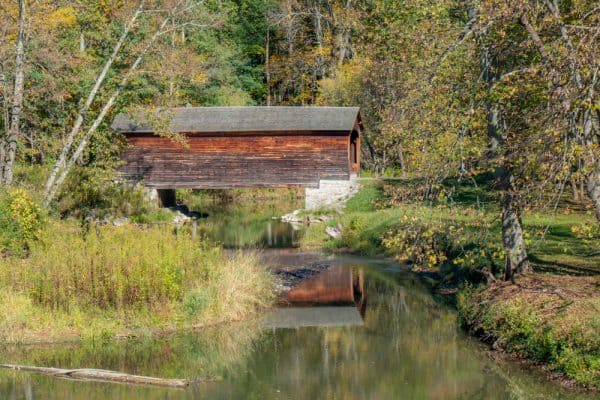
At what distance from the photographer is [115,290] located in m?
15.4

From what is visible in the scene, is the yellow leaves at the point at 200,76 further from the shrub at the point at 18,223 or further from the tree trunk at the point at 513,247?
the tree trunk at the point at 513,247

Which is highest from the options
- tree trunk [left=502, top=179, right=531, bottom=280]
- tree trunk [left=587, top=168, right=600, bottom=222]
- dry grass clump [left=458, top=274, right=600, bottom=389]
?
tree trunk [left=587, top=168, right=600, bottom=222]

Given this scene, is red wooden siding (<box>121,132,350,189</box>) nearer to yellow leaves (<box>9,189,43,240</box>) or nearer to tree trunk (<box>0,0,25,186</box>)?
tree trunk (<box>0,0,25,186</box>)

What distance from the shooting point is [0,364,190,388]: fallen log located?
40.7 feet

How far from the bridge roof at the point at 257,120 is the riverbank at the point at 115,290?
1936 cm

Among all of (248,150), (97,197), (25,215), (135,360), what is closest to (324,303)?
(135,360)

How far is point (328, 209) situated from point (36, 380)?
2286 cm

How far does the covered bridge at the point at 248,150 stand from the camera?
36.0 m

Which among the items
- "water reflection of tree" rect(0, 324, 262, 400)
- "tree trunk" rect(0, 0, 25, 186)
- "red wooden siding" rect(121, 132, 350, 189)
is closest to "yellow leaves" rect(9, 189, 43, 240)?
"tree trunk" rect(0, 0, 25, 186)

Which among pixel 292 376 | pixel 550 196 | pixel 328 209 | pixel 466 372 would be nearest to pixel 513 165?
pixel 550 196

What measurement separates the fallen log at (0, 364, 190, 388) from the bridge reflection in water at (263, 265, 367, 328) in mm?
4001

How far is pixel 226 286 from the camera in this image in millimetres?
16453

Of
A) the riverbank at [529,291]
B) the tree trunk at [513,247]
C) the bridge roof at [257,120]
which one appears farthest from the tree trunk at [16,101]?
the bridge roof at [257,120]

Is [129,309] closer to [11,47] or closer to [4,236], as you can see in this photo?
[4,236]
